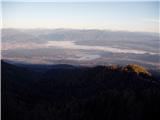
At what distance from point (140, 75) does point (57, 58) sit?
5937 millimetres

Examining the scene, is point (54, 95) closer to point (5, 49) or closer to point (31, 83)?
point (31, 83)

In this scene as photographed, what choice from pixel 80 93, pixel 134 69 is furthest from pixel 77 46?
pixel 134 69

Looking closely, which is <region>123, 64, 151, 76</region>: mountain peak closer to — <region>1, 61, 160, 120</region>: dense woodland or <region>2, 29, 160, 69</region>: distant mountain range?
<region>1, 61, 160, 120</region>: dense woodland

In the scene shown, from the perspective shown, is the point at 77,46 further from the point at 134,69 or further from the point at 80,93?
the point at 134,69

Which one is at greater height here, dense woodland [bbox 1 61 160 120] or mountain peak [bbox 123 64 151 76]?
mountain peak [bbox 123 64 151 76]

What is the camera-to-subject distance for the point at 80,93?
16703 mm

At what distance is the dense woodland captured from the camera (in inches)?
534

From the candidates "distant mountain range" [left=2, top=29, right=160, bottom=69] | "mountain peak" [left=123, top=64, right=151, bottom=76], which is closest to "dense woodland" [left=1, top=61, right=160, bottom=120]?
"mountain peak" [left=123, top=64, right=151, bottom=76]

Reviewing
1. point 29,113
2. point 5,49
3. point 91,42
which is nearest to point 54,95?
point 29,113

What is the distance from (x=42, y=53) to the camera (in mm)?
14750

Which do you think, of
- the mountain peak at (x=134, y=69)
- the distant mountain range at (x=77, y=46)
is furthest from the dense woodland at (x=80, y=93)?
the distant mountain range at (x=77, y=46)

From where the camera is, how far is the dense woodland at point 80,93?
44.5 feet

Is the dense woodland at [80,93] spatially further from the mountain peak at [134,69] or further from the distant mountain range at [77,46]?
the distant mountain range at [77,46]

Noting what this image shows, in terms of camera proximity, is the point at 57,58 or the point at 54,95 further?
the point at 54,95
